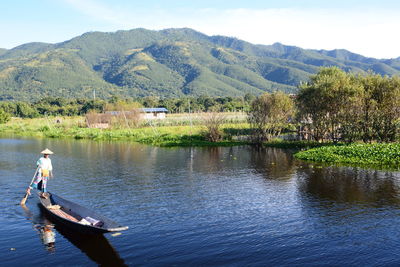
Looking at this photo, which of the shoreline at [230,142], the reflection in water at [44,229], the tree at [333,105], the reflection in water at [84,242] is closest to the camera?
the reflection in water at [84,242]

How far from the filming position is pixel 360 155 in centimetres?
3503

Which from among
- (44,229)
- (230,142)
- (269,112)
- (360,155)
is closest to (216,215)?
(44,229)

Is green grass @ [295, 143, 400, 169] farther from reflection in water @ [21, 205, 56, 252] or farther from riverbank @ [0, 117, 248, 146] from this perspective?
reflection in water @ [21, 205, 56, 252]

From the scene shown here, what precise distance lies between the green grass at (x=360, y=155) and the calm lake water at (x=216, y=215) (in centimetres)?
276

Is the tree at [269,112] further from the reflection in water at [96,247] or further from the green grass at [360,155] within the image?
the reflection in water at [96,247]

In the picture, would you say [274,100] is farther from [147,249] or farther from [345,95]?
[147,249]

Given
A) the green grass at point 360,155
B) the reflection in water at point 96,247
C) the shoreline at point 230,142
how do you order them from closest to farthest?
the reflection in water at point 96,247
the green grass at point 360,155
the shoreline at point 230,142

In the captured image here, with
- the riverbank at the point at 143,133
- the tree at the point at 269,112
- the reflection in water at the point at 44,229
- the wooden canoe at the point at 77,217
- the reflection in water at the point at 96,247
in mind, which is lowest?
the reflection in water at the point at 96,247

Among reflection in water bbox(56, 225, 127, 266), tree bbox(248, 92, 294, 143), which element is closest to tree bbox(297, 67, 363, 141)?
tree bbox(248, 92, 294, 143)

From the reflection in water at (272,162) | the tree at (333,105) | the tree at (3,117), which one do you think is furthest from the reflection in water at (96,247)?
the tree at (3,117)

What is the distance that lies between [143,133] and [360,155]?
35825 millimetres

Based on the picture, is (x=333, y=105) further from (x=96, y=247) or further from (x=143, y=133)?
(x=96, y=247)

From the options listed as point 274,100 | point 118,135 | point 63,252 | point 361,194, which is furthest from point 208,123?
point 63,252

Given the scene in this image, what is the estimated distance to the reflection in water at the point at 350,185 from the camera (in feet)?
73.4
